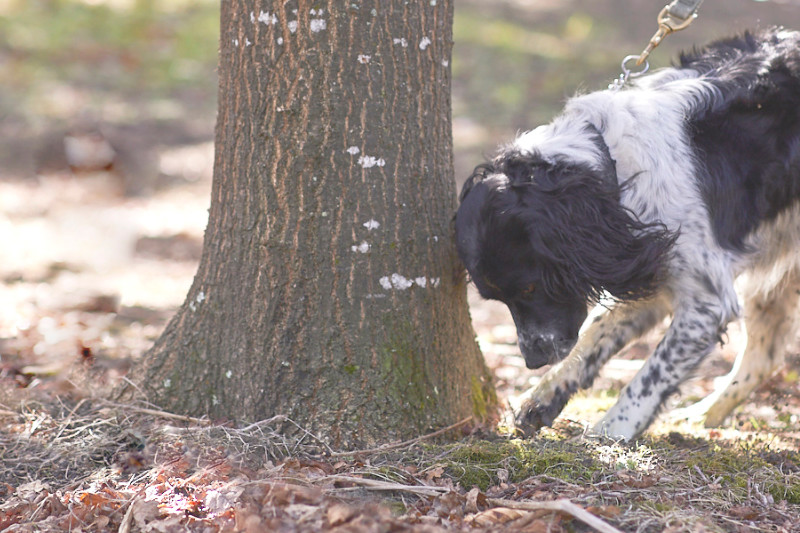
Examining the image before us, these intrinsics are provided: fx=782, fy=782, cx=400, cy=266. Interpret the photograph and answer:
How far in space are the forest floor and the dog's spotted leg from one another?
17cm

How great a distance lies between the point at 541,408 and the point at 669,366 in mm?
615

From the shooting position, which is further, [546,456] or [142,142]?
[142,142]

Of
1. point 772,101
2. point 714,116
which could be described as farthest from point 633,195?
point 772,101

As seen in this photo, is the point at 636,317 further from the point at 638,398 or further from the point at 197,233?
the point at 197,233

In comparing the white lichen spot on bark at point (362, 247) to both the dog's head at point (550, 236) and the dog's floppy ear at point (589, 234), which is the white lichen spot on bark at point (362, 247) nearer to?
the dog's head at point (550, 236)

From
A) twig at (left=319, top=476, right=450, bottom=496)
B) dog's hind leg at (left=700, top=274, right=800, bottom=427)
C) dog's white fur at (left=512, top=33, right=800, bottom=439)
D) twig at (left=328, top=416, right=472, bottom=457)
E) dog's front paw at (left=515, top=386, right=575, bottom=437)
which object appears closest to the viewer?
twig at (left=319, top=476, right=450, bottom=496)

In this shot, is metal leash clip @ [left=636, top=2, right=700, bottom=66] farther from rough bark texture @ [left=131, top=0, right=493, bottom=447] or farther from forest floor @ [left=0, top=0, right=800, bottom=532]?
forest floor @ [left=0, top=0, right=800, bottom=532]

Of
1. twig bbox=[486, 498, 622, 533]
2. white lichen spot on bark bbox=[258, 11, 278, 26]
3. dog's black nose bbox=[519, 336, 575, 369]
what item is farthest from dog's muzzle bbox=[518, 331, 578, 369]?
white lichen spot on bark bbox=[258, 11, 278, 26]

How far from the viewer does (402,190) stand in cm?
312

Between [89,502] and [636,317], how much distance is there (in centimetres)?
269

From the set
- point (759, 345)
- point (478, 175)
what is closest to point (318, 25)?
point (478, 175)

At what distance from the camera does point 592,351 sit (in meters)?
3.98

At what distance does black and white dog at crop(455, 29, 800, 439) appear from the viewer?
338 centimetres

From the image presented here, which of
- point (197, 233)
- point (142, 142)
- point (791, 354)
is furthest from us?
point (142, 142)
